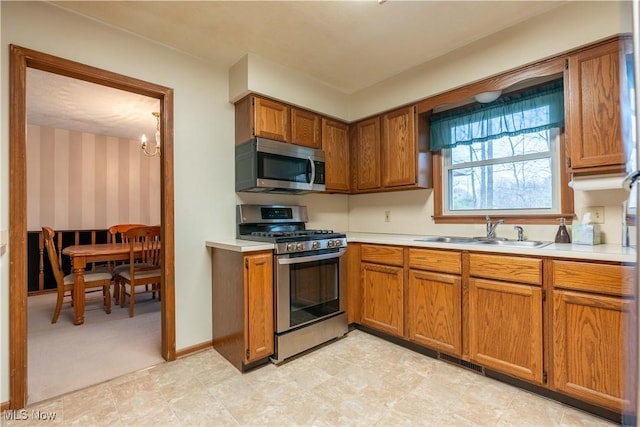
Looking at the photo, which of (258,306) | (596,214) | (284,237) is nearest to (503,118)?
(596,214)

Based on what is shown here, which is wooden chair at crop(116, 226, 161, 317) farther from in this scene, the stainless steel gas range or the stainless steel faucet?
the stainless steel faucet

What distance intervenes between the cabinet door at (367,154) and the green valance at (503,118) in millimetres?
530

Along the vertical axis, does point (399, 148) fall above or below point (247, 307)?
above

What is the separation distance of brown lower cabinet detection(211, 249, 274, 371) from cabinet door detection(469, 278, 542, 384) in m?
1.38

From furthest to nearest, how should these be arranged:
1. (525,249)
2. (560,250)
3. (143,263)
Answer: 1. (143,263)
2. (525,249)
3. (560,250)

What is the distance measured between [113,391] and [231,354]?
71 cm

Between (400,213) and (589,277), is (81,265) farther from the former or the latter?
(589,277)

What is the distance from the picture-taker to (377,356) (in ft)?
7.45

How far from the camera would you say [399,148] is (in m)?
2.79

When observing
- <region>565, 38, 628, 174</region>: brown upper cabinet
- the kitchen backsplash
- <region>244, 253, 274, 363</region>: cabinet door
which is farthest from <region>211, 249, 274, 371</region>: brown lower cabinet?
<region>565, 38, 628, 174</region>: brown upper cabinet

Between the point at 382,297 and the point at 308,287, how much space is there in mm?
634

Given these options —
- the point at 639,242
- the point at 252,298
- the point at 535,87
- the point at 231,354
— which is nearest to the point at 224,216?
the point at 252,298

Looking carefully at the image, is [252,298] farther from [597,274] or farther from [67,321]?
[67,321]

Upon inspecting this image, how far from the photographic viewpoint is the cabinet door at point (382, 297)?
2404 mm
